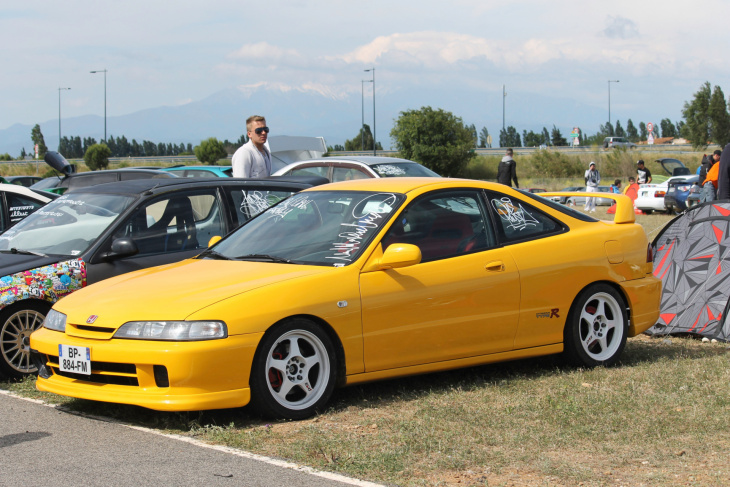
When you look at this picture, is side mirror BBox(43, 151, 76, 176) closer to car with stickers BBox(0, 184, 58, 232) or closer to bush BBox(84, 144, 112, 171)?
car with stickers BBox(0, 184, 58, 232)

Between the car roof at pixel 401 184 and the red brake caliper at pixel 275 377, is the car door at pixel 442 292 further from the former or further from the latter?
the red brake caliper at pixel 275 377

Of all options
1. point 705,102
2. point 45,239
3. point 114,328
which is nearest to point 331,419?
point 114,328

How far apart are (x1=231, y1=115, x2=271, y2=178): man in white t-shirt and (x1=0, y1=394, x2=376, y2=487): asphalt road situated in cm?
550

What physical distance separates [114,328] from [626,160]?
57740 mm

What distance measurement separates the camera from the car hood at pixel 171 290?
17.1 ft

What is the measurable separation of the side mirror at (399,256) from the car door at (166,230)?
7.92 feet

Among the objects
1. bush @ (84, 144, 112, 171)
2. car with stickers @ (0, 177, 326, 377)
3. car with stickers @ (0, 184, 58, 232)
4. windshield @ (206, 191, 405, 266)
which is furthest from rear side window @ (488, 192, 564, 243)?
bush @ (84, 144, 112, 171)

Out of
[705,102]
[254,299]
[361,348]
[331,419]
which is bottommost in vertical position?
[331,419]

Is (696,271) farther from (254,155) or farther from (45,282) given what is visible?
(45,282)

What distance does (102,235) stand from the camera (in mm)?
7219

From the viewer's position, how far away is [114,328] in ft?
17.1

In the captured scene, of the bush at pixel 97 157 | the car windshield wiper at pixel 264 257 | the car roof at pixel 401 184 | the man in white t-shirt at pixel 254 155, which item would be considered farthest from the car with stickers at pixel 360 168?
Answer: the bush at pixel 97 157

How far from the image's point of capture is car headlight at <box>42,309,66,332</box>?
18.4ft

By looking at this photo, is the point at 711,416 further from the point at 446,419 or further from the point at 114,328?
the point at 114,328
